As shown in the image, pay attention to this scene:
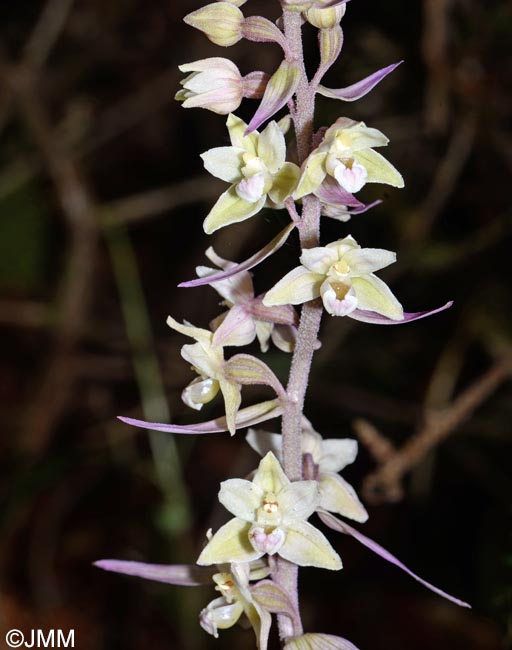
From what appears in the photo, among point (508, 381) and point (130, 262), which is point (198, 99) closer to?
point (508, 381)

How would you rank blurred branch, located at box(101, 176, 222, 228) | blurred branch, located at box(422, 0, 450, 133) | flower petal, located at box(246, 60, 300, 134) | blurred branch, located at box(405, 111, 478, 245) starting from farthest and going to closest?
blurred branch, located at box(101, 176, 222, 228), blurred branch, located at box(405, 111, 478, 245), blurred branch, located at box(422, 0, 450, 133), flower petal, located at box(246, 60, 300, 134)

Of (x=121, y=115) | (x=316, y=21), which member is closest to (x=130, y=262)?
(x=121, y=115)

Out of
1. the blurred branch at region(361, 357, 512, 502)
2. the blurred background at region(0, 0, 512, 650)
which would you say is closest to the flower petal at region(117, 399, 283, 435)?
the blurred background at region(0, 0, 512, 650)

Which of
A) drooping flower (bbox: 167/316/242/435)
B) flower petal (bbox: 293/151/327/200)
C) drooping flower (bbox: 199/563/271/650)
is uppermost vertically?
flower petal (bbox: 293/151/327/200)

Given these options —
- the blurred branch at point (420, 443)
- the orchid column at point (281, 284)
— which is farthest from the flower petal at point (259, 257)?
the blurred branch at point (420, 443)

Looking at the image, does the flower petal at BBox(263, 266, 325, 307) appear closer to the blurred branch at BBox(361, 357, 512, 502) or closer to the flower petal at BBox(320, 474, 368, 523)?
the flower petal at BBox(320, 474, 368, 523)

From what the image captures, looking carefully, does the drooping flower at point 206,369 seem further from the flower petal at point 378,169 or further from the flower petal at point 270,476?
the flower petal at point 378,169

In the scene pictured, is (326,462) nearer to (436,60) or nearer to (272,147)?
(272,147)
